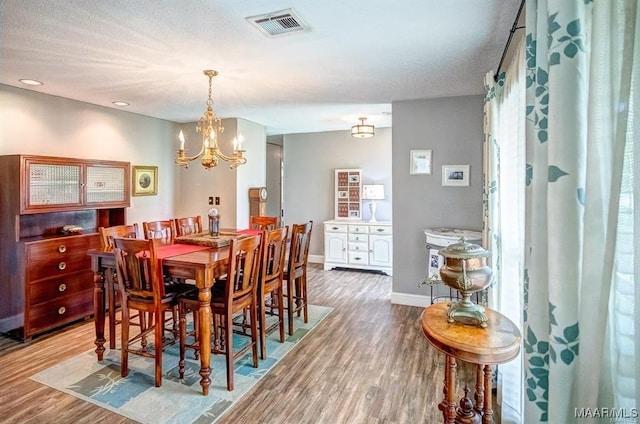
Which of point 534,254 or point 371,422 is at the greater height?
point 534,254

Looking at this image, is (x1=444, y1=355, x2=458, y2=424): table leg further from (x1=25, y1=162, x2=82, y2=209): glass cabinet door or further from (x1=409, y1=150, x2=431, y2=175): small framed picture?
(x1=25, y1=162, x2=82, y2=209): glass cabinet door

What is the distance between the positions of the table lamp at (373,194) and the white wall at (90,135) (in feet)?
11.1

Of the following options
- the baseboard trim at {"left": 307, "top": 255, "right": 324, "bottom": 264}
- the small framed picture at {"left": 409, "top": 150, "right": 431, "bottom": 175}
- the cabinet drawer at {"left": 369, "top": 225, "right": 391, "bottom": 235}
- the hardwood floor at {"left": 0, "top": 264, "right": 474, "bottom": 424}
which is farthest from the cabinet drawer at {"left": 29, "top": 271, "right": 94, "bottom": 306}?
the cabinet drawer at {"left": 369, "top": 225, "right": 391, "bottom": 235}

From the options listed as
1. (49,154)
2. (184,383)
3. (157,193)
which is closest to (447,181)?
(184,383)

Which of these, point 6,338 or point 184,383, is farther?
point 6,338

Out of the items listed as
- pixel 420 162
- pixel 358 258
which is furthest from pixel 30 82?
pixel 358 258

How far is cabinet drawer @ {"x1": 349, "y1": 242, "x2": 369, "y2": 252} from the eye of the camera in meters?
6.06

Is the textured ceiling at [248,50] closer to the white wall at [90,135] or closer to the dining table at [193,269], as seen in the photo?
the white wall at [90,135]

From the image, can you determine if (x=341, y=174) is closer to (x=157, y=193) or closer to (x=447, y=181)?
(x=447, y=181)

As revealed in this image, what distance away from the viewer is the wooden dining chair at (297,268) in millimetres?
3473

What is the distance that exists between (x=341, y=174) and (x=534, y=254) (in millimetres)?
5609

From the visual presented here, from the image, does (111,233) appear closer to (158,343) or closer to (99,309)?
(99,309)

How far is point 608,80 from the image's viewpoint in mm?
792

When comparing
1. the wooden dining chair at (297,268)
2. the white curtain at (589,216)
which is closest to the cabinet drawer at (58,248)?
the wooden dining chair at (297,268)
